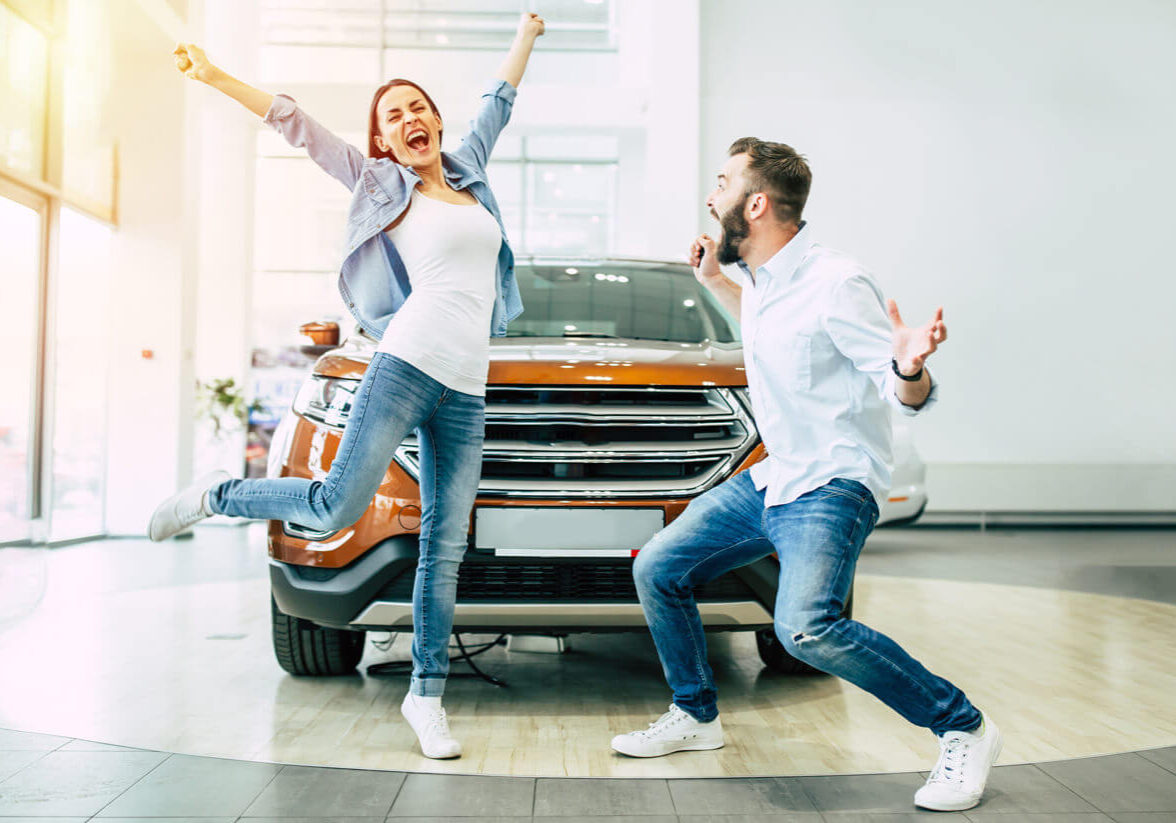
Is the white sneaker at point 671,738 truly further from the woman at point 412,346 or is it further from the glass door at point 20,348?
the glass door at point 20,348

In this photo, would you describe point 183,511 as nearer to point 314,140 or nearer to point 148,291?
point 314,140

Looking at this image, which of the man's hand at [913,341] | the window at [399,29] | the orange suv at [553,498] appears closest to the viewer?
the man's hand at [913,341]

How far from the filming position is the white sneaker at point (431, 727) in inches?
93.3

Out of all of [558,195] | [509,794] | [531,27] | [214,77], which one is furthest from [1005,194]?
[509,794]

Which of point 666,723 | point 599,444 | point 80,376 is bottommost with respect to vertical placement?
point 666,723

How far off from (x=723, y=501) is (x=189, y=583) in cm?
385

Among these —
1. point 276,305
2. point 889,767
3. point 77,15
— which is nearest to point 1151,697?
point 889,767

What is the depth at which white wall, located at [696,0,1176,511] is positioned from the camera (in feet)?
30.6

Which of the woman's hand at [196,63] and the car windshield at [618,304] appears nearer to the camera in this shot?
the woman's hand at [196,63]

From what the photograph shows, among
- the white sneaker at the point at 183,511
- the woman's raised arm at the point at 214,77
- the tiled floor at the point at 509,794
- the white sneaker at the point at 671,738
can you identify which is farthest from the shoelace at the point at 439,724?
the woman's raised arm at the point at 214,77

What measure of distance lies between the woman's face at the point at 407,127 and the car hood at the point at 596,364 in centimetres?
54

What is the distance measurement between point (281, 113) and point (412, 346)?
610 mm

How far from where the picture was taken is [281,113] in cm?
234

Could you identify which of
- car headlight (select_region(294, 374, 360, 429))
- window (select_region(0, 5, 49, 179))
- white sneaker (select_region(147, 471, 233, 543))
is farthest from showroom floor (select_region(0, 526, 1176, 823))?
window (select_region(0, 5, 49, 179))
